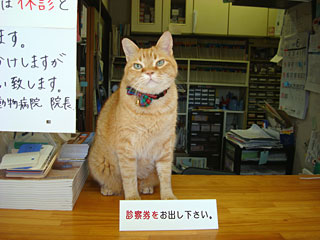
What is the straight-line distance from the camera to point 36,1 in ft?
2.12

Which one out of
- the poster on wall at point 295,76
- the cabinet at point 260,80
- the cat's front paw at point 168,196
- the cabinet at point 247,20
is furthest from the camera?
the cabinet at point 260,80

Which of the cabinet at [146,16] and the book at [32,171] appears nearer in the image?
the book at [32,171]

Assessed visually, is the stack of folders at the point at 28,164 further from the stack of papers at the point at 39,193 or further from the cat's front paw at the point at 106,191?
the cat's front paw at the point at 106,191

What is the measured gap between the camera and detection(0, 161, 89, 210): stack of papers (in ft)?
2.43

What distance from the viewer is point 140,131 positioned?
875 millimetres

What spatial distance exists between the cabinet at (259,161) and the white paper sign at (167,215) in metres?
1.73

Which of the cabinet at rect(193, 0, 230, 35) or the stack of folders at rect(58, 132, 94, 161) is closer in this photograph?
the stack of folders at rect(58, 132, 94, 161)

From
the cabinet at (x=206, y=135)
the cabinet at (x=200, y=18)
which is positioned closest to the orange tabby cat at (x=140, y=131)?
the cabinet at (x=200, y=18)

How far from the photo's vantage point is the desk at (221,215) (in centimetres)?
67

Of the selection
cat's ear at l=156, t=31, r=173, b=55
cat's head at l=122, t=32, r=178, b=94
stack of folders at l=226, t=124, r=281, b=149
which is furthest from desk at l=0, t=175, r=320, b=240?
stack of folders at l=226, t=124, r=281, b=149

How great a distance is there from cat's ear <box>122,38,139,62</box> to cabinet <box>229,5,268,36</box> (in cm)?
337

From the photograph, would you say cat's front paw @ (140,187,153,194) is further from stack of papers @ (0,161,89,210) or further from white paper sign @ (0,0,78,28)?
white paper sign @ (0,0,78,28)

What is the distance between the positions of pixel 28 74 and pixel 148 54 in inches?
16.6

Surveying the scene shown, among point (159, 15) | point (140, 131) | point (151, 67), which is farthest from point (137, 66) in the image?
point (159, 15)
